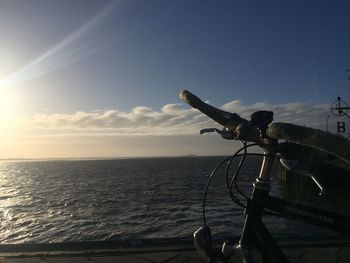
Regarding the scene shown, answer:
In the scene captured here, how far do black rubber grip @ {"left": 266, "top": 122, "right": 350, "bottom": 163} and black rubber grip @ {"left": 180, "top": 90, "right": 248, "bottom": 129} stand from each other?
20.1 inches

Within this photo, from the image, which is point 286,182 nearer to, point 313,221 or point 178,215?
point 178,215

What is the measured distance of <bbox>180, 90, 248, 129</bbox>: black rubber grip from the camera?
3.01m

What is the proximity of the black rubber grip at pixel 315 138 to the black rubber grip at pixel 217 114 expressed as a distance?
0.51 m

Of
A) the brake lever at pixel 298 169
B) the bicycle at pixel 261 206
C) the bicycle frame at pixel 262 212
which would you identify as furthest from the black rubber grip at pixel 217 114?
the brake lever at pixel 298 169

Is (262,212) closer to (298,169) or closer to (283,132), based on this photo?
(298,169)

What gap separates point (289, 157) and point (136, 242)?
507 centimetres

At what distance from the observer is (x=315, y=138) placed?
2.20 metres

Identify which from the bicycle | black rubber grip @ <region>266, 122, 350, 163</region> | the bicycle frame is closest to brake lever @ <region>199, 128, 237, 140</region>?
the bicycle

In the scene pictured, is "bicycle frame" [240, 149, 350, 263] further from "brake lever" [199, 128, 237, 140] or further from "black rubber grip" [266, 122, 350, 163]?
"black rubber grip" [266, 122, 350, 163]

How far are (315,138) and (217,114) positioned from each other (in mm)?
956

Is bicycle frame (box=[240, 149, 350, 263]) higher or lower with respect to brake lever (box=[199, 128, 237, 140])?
lower

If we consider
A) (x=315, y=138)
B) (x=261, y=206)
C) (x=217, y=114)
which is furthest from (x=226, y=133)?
(x=315, y=138)

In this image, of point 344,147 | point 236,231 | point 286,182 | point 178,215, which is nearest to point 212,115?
point 344,147

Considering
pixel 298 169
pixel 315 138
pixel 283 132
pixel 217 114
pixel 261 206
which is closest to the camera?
pixel 315 138
